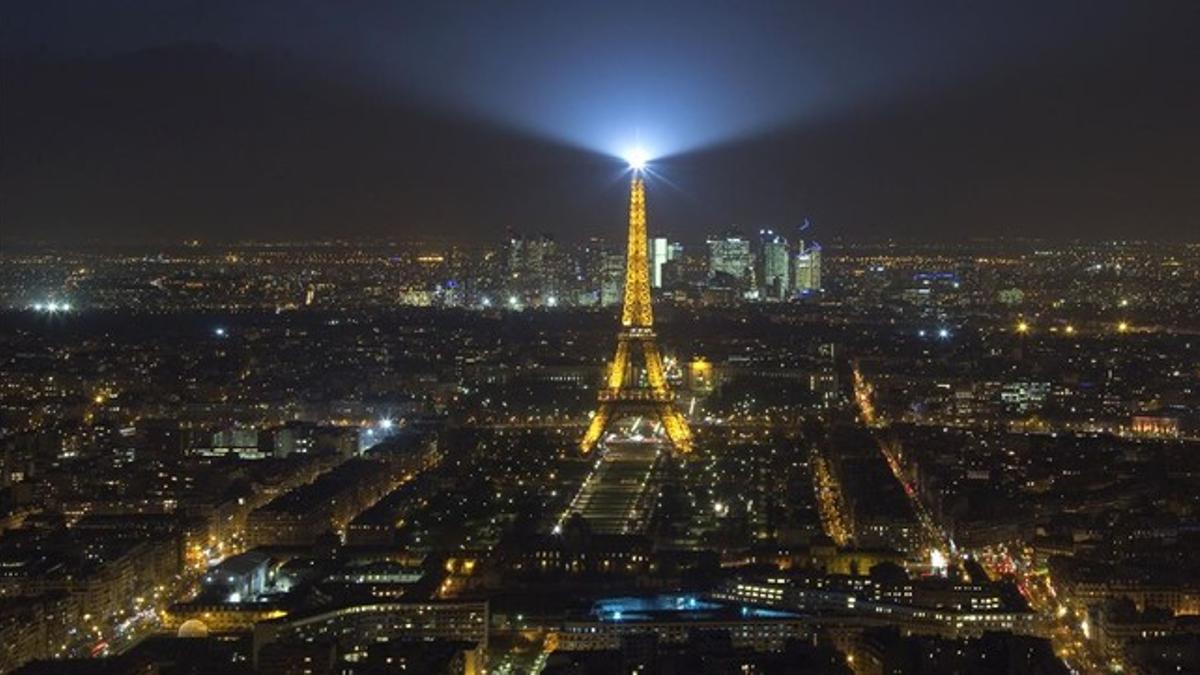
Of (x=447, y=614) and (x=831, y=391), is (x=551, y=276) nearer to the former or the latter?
(x=831, y=391)

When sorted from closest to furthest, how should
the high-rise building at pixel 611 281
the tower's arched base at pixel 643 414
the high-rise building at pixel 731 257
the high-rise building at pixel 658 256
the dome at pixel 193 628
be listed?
the dome at pixel 193 628 → the tower's arched base at pixel 643 414 → the high-rise building at pixel 611 281 → the high-rise building at pixel 658 256 → the high-rise building at pixel 731 257

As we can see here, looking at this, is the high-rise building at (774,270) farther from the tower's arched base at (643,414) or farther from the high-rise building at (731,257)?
the tower's arched base at (643,414)

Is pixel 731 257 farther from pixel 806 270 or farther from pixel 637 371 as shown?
pixel 637 371

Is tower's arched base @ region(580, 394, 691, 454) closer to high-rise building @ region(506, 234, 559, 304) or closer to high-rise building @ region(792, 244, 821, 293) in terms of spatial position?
high-rise building @ region(506, 234, 559, 304)

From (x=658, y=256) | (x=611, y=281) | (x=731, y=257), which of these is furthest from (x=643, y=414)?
(x=731, y=257)

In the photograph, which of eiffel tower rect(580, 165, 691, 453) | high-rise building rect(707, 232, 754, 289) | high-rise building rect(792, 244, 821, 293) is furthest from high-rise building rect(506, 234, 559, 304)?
eiffel tower rect(580, 165, 691, 453)

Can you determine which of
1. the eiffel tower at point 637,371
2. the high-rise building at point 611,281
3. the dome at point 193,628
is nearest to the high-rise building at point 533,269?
the high-rise building at point 611,281
